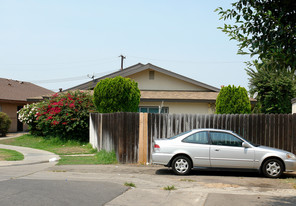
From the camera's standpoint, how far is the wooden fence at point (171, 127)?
13188mm

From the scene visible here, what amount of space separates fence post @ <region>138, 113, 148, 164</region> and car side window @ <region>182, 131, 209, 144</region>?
8.32 ft

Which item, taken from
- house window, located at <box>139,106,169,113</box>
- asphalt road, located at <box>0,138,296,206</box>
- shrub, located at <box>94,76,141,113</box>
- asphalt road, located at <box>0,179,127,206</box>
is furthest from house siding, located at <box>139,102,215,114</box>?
asphalt road, located at <box>0,179,127,206</box>

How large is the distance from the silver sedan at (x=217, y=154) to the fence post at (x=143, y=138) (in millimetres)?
2128

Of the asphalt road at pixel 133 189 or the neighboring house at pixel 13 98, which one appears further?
the neighboring house at pixel 13 98

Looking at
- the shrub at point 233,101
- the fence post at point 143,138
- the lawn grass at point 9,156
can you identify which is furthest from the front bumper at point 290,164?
the lawn grass at point 9,156

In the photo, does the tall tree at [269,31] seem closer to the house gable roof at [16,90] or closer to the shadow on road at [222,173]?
the shadow on road at [222,173]

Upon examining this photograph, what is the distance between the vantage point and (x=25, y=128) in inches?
1321

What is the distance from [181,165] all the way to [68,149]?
30.7 feet

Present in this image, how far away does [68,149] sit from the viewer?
62.8ft

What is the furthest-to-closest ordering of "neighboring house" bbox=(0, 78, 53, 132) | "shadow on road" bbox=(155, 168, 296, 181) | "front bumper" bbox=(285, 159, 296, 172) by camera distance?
"neighboring house" bbox=(0, 78, 53, 132) < "shadow on road" bbox=(155, 168, 296, 181) < "front bumper" bbox=(285, 159, 296, 172)

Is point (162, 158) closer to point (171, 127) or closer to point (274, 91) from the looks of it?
point (171, 127)

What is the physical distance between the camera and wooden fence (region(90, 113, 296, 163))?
13188 mm

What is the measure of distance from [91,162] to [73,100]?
947 cm

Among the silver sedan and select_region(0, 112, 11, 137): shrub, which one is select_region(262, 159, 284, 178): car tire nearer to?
the silver sedan
